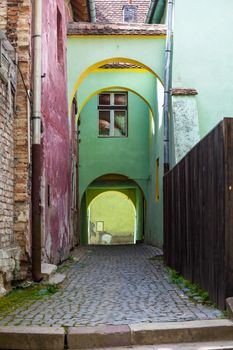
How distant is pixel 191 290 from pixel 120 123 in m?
14.9

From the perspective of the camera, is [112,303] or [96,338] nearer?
[96,338]

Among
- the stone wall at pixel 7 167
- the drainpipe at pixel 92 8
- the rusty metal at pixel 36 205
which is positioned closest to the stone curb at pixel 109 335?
the stone wall at pixel 7 167

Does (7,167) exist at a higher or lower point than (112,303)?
higher

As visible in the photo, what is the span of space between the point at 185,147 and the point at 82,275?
4197 millimetres

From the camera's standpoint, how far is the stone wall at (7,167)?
23.7 feet

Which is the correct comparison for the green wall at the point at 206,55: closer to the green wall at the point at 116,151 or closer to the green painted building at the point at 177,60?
the green painted building at the point at 177,60

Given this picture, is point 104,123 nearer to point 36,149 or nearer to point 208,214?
point 36,149

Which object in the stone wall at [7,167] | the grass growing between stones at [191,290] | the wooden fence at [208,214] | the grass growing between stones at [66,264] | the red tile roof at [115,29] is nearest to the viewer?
the wooden fence at [208,214]

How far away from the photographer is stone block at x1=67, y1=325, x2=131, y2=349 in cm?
494

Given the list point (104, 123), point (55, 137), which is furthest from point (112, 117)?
point (55, 137)

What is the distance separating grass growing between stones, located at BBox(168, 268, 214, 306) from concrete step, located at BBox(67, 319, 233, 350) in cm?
107

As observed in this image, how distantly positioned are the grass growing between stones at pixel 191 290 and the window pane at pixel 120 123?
12.9m

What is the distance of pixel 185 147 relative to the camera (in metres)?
12.3

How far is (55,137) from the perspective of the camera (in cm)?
1135
